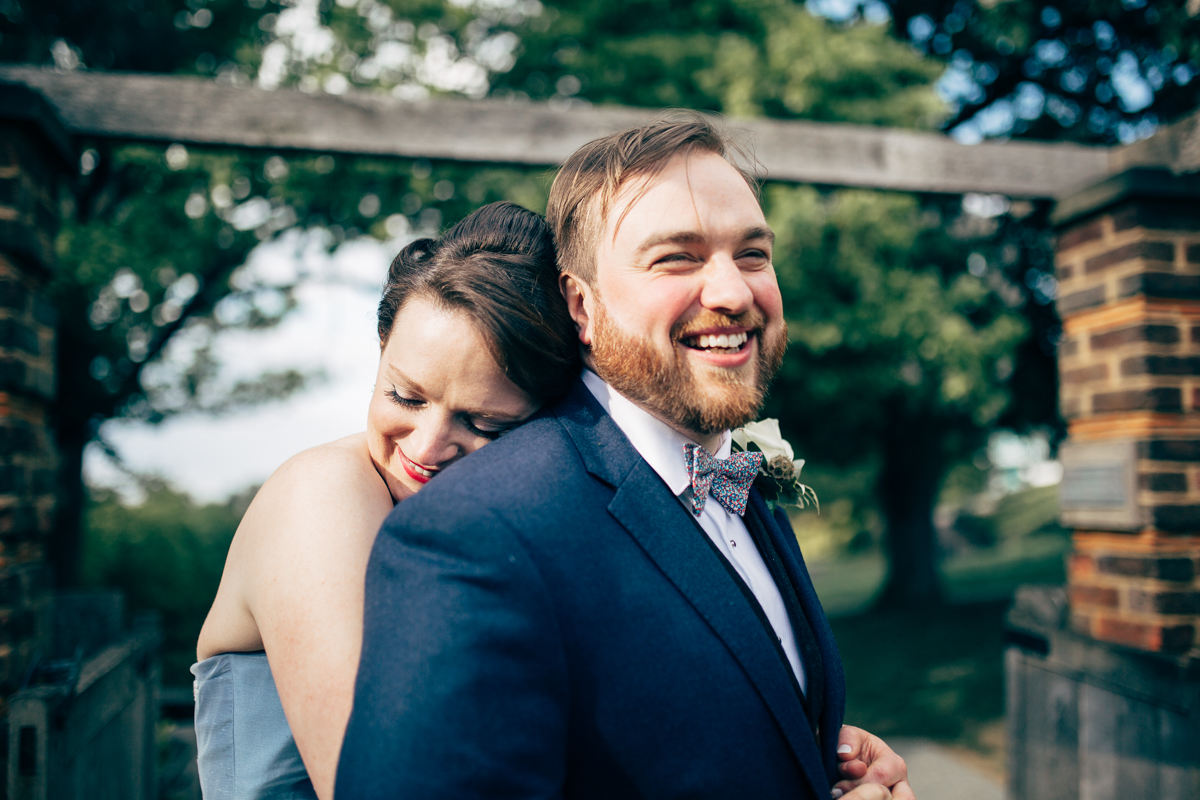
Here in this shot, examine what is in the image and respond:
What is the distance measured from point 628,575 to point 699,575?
137 millimetres

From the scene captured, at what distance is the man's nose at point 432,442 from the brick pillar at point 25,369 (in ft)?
5.70

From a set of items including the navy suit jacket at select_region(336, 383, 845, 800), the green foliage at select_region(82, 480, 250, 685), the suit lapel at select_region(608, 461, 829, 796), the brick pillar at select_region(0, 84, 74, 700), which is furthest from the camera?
the green foliage at select_region(82, 480, 250, 685)

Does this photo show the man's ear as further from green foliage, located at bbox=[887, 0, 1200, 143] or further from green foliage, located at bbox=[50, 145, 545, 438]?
green foliage, located at bbox=[887, 0, 1200, 143]

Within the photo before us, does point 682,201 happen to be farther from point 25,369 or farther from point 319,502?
point 25,369

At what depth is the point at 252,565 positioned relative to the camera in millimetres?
1674

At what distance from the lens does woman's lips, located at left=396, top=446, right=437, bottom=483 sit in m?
1.83

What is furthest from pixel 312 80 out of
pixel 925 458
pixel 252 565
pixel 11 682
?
pixel 925 458

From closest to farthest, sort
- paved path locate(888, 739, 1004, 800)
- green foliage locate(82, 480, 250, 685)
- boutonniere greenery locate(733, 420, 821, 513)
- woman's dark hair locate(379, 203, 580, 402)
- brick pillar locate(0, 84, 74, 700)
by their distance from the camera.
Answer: woman's dark hair locate(379, 203, 580, 402) → boutonniere greenery locate(733, 420, 821, 513) → brick pillar locate(0, 84, 74, 700) → paved path locate(888, 739, 1004, 800) → green foliage locate(82, 480, 250, 685)

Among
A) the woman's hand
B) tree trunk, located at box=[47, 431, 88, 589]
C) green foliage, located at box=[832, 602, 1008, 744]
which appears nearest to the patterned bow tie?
the woman's hand

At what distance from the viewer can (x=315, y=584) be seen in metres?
1.53

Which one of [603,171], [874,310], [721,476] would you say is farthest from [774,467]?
[874,310]

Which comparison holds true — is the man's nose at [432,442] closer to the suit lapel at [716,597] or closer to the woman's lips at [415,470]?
the woman's lips at [415,470]

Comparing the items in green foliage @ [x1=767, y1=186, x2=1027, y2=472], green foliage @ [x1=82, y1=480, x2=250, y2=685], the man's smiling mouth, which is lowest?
green foliage @ [x1=82, y1=480, x2=250, y2=685]

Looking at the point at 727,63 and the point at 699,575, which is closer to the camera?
the point at 699,575
